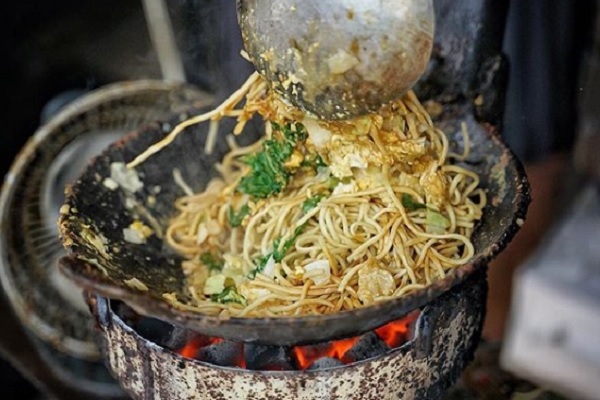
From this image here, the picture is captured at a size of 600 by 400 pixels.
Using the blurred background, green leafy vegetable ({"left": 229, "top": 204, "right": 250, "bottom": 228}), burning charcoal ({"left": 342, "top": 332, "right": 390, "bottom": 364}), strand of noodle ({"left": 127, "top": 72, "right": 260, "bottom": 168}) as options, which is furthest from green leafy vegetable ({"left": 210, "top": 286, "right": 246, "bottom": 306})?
the blurred background

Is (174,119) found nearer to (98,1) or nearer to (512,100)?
(98,1)

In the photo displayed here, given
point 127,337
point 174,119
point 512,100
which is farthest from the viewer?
point 512,100

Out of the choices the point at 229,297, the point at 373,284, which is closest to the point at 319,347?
the point at 373,284

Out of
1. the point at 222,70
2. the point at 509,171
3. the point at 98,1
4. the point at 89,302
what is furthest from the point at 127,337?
the point at 98,1

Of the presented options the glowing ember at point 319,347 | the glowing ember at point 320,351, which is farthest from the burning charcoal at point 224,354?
the glowing ember at point 320,351

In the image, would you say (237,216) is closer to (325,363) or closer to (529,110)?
(325,363)

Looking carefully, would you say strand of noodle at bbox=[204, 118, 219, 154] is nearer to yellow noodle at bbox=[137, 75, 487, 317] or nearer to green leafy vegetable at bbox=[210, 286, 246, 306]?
yellow noodle at bbox=[137, 75, 487, 317]
